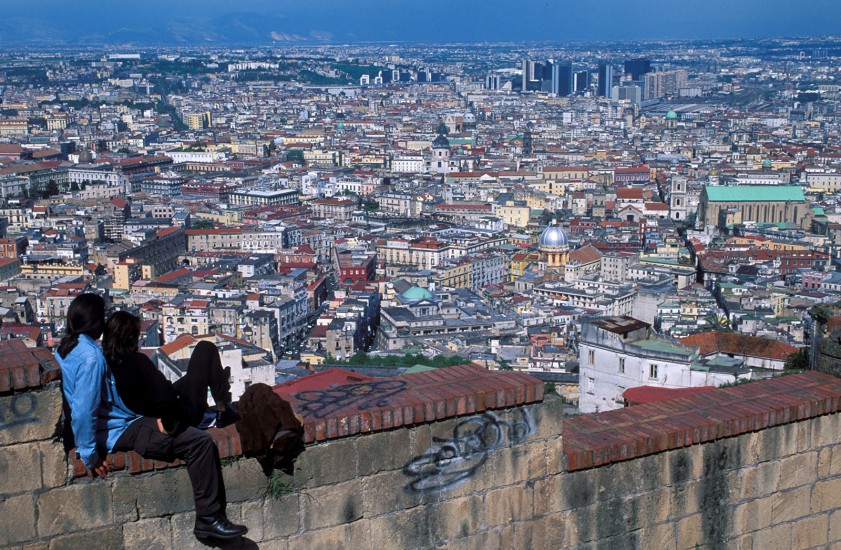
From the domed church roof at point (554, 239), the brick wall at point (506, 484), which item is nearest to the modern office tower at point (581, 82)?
the domed church roof at point (554, 239)

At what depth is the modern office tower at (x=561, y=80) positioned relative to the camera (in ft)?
365

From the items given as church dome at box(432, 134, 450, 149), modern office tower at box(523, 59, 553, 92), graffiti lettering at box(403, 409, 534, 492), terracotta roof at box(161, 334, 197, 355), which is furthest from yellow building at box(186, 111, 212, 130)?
graffiti lettering at box(403, 409, 534, 492)

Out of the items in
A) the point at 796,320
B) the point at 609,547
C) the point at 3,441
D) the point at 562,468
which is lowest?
the point at 796,320

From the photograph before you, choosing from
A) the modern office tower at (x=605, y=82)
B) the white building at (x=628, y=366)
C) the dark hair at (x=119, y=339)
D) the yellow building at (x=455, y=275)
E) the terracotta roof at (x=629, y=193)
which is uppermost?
the modern office tower at (x=605, y=82)

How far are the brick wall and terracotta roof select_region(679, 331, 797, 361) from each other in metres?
13.2

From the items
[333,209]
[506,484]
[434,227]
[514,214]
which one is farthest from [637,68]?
[506,484]

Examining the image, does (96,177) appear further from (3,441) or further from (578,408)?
(3,441)

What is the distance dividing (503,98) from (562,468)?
10216cm

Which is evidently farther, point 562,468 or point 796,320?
point 796,320

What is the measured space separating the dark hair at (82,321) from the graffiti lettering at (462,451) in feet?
2.69

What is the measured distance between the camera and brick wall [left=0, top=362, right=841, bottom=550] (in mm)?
2441

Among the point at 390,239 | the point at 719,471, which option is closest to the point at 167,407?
the point at 719,471

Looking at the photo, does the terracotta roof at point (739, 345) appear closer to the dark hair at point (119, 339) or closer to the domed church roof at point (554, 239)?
the dark hair at point (119, 339)

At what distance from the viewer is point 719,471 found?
10.5 ft
